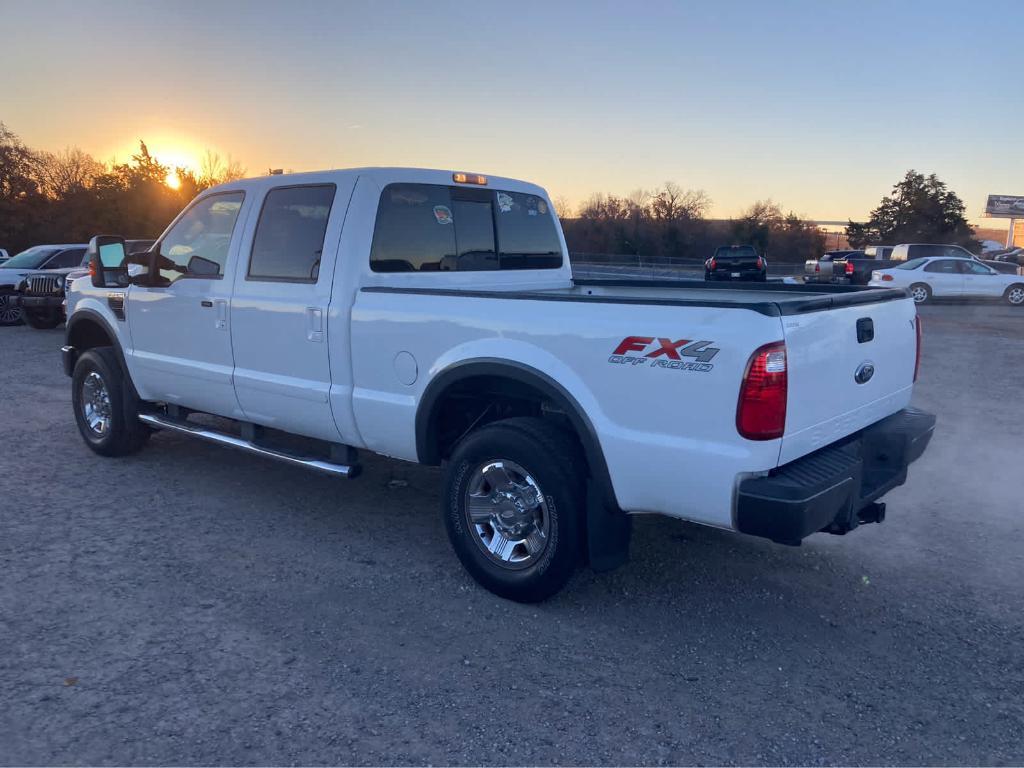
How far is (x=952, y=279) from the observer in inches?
921

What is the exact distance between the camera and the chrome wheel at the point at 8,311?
17578mm

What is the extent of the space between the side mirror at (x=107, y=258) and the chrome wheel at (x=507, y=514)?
11.8 ft

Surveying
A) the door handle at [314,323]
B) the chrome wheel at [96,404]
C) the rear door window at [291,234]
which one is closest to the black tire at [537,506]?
the door handle at [314,323]

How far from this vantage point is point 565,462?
3.79 m

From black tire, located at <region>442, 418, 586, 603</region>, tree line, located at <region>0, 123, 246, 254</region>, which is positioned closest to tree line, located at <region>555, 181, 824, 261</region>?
tree line, located at <region>0, 123, 246, 254</region>

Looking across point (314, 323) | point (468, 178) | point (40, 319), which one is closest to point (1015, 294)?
point (468, 178)

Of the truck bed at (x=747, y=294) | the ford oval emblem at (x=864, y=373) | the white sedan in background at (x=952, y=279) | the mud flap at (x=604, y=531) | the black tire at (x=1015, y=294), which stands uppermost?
the truck bed at (x=747, y=294)

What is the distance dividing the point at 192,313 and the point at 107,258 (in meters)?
1.13

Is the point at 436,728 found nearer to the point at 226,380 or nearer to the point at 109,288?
the point at 226,380

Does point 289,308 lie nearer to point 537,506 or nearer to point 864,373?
point 537,506

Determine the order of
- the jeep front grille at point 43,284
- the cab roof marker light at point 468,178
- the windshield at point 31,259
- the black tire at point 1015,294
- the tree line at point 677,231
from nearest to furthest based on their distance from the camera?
the cab roof marker light at point 468,178
the jeep front grille at point 43,284
the windshield at point 31,259
the black tire at point 1015,294
the tree line at point 677,231

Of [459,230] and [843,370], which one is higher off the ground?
[459,230]

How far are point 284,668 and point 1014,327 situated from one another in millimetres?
19033

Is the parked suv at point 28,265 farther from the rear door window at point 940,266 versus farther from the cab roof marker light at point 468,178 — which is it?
the rear door window at point 940,266
